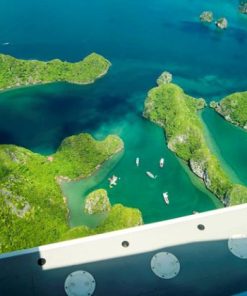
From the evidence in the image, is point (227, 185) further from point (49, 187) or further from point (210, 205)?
point (49, 187)

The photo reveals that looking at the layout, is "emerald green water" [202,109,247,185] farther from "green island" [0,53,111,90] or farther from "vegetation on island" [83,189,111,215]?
"green island" [0,53,111,90]

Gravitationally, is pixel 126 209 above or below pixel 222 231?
below

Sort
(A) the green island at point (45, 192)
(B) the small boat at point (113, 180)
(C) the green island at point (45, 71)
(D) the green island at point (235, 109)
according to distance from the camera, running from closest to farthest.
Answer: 1. (A) the green island at point (45, 192)
2. (B) the small boat at point (113, 180)
3. (D) the green island at point (235, 109)
4. (C) the green island at point (45, 71)

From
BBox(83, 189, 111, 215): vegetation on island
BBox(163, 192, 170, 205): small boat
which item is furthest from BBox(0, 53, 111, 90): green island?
BBox(83, 189, 111, 215): vegetation on island

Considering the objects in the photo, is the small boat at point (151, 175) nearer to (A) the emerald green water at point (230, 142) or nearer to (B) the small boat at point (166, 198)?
(B) the small boat at point (166, 198)

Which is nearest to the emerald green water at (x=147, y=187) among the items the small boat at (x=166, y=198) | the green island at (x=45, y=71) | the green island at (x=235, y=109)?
the small boat at (x=166, y=198)

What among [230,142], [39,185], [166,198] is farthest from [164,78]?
[39,185]

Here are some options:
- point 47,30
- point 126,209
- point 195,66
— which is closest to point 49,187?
point 126,209
